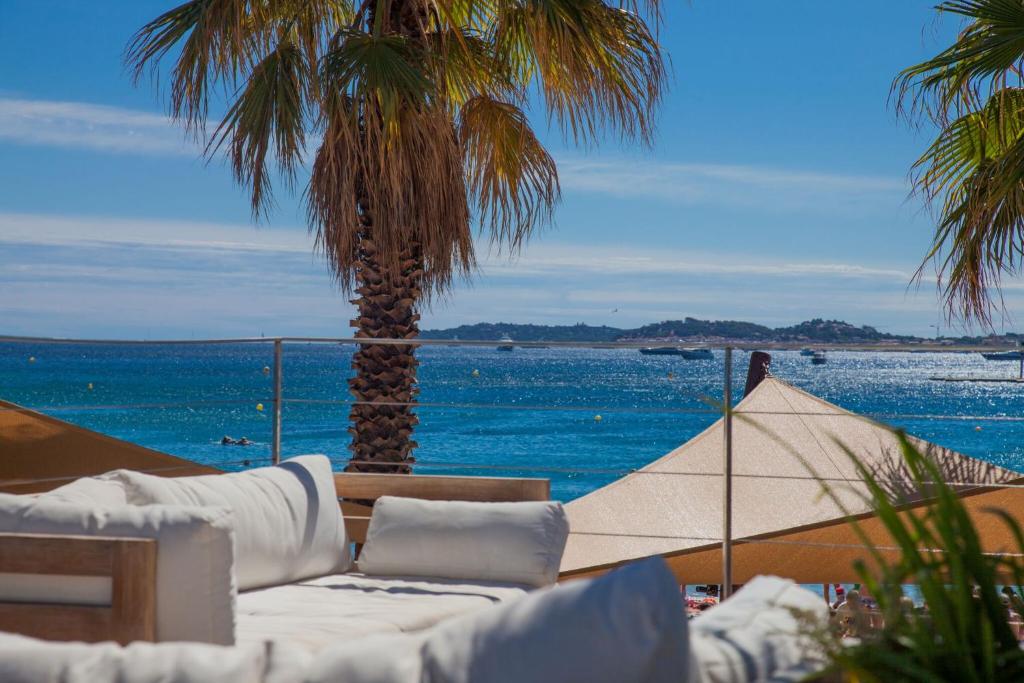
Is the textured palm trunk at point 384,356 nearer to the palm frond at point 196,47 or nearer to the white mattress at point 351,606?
the palm frond at point 196,47

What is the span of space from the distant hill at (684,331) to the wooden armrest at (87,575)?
35304 mm

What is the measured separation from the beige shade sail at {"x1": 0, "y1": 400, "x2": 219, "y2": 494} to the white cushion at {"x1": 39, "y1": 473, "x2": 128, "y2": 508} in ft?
6.65

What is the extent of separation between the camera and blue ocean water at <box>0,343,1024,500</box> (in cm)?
3042

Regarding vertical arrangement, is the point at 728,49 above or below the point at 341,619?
above

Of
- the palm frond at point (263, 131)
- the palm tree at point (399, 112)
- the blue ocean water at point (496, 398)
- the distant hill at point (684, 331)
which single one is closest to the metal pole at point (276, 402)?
the palm tree at point (399, 112)

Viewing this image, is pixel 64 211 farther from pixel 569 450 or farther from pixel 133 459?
pixel 133 459

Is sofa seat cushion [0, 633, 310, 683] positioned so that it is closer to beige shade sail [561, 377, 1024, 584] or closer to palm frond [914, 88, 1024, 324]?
beige shade sail [561, 377, 1024, 584]

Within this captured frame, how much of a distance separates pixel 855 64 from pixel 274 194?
33.8 meters

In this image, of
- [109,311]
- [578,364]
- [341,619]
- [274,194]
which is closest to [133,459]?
[274,194]

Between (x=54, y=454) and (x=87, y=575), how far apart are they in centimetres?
316

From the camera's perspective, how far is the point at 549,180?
20.3 feet

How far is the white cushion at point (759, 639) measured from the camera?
1.23 meters

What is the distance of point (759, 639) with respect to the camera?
1.32 meters

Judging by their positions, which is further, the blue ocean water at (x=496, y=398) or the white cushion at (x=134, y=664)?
the blue ocean water at (x=496, y=398)
